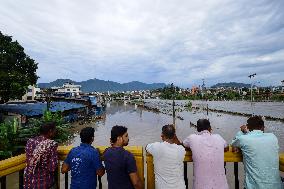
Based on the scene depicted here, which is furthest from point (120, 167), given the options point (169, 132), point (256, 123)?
point (256, 123)

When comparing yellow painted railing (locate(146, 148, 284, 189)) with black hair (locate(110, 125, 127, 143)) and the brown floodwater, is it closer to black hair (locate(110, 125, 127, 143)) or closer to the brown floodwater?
black hair (locate(110, 125, 127, 143))

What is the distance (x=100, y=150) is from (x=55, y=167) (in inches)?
25.2

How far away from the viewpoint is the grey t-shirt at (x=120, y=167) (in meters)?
3.26

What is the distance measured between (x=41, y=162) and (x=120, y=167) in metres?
1.11

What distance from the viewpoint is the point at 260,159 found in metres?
3.42

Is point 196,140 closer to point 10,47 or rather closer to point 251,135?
point 251,135

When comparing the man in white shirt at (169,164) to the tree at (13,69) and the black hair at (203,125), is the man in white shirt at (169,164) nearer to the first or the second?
the black hair at (203,125)

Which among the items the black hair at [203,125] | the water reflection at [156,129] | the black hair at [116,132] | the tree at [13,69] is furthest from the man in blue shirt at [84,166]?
the water reflection at [156,129]

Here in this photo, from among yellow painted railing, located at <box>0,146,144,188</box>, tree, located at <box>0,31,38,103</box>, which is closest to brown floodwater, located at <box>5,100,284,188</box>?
tree, located at <box>0,31,38,103</box>

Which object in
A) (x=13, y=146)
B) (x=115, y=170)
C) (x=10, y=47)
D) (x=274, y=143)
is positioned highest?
(x=10, y=47)

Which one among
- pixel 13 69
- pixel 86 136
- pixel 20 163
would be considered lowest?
pixel 20 163

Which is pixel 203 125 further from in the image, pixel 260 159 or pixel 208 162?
pixel 260 159

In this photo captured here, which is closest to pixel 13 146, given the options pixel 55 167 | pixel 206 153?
pixel 55 167

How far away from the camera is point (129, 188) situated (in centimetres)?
330
